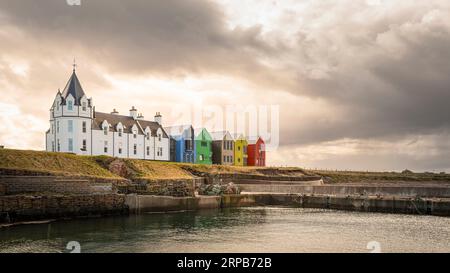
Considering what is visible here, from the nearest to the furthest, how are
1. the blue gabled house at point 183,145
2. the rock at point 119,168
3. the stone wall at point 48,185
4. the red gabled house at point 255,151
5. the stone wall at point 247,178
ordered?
1. the stone wall at point 48,185
2. the rock at point 119,168
3. the stone wall at point 247,178
4. the blue gabled house at point 183,145
5. the red gabled house at point 255,151

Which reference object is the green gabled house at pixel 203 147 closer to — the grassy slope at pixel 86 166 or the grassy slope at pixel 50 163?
the grassy slope at pixel 86 166

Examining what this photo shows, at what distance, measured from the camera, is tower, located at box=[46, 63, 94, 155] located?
61.8 metres

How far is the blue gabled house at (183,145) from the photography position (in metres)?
79.1

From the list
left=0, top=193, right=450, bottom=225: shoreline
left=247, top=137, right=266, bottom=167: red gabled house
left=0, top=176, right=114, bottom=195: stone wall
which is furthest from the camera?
left=247, top=137, right=266, bottom=167: red gabled house

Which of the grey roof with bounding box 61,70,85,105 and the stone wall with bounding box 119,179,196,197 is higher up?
the grey roof with bounding box 61,70,85,105

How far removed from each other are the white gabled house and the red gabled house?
21687 mm

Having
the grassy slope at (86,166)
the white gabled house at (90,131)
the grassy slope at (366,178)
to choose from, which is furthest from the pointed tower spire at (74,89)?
the grassy slope at (366,178)

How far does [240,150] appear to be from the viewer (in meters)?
87.1

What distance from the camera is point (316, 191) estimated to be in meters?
53.7

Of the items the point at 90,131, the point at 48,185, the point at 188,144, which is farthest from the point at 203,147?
the point at 48,185

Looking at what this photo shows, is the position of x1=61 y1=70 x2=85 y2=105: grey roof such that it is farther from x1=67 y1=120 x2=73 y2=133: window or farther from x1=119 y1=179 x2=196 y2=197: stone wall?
x1=119 y1=179 x2=196 y2=197: stone wall

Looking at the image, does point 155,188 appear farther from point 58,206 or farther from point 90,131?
point 90,131

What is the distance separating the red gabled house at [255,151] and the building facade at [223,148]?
220 inches

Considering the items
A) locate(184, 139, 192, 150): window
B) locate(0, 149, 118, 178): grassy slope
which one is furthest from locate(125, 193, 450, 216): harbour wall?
locate(184, 139, 192, 150): window
